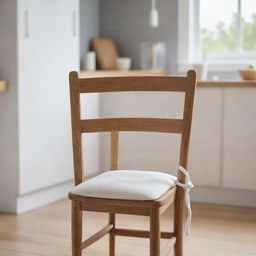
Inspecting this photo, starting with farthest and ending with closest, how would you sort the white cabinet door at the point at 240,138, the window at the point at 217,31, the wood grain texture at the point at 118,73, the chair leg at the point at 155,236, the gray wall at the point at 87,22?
the window at the point at 217,31 → the gray wall at the point at 87,22 → the wood grain texture at the point at 118,73 → the white cabinet door at the point at 240,138 → the chair leg at the point at 155,236

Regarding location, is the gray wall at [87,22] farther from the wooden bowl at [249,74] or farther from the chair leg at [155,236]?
the chair leg at [155,236]

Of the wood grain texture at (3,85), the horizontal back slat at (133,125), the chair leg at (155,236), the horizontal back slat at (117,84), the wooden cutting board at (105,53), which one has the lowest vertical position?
the chair leg at (155,236)

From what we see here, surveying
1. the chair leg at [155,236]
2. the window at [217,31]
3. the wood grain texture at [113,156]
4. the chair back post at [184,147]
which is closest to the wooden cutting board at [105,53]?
the window at [217,31]

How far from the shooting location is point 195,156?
3.72 m

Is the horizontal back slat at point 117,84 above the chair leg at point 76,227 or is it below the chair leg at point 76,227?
above

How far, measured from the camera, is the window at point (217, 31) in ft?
16.3

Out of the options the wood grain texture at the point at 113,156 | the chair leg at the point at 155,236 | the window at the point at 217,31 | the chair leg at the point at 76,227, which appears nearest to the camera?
the chair leg at the point at 155,236

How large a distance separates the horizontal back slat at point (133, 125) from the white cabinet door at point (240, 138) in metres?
1.47

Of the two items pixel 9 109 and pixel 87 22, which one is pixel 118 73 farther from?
pixel 9 109

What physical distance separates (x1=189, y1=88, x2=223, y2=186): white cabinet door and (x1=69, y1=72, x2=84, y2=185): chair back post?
159cm

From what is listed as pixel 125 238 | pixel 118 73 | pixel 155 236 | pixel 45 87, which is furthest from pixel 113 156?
pixel 118 73

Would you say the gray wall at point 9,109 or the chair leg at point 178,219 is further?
the gray wall at point 9,109

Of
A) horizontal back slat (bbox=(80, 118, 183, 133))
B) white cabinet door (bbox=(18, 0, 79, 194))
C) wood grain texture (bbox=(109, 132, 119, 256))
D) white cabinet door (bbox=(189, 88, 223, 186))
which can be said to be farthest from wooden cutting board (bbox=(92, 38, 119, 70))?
horizontal back slat (bbox=(80, 118, 183, 133))

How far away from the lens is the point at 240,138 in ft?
11.8
